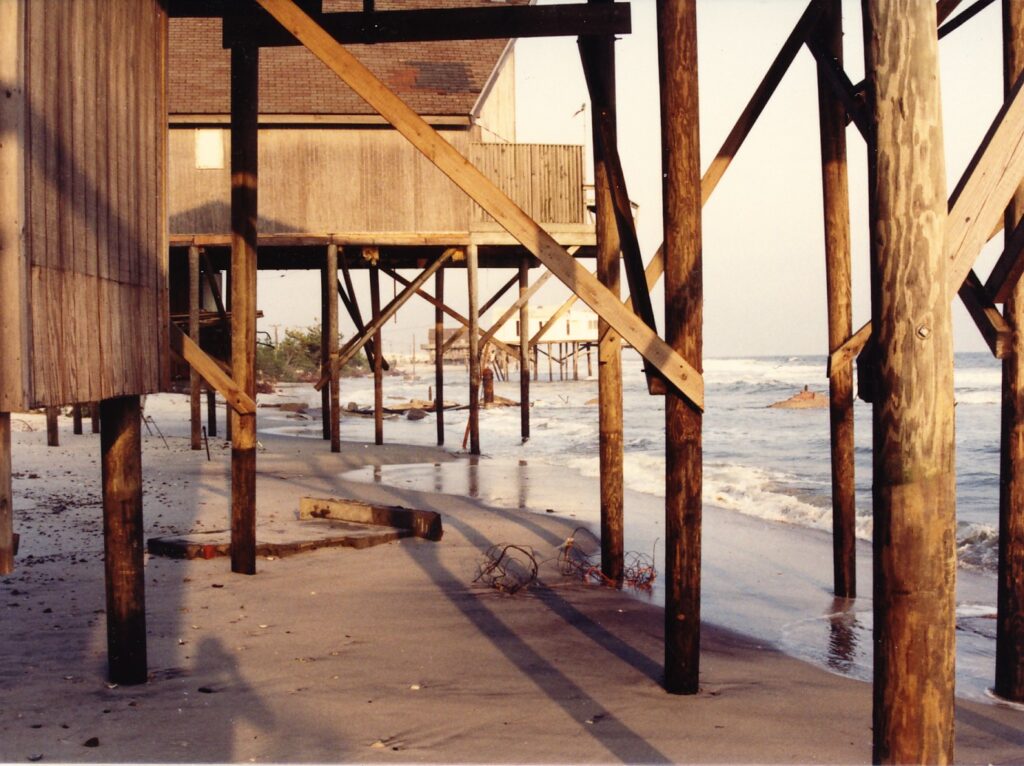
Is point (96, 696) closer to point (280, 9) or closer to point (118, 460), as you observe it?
point (118, 460)

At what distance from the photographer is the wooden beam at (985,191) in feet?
10.0

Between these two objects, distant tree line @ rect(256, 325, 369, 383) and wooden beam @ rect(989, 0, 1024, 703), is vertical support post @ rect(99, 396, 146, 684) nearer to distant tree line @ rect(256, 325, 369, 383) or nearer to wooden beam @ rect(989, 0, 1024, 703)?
wooden beam @ rect(989, 0, 1024, 703)

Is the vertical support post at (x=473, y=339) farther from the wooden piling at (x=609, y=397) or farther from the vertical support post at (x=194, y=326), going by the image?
the wooden piling at (x=609, y=397)

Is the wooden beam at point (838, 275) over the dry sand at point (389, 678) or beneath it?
over

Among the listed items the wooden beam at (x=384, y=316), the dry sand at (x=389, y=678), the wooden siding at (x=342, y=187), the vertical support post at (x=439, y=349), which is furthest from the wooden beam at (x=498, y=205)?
the vertical support post at (x=439, y=349)

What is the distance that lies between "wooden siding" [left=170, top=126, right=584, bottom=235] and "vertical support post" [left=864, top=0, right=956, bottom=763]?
15.8 meters

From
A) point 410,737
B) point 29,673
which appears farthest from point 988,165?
Result: point 29,673

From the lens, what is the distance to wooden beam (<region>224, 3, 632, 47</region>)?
20.9 feet

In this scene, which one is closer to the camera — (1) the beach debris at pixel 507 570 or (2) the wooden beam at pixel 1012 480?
(2) the wooden beam at pixel 1012 480

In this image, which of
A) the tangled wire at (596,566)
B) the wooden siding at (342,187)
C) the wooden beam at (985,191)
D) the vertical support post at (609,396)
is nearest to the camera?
the wooden beam at (985,191)

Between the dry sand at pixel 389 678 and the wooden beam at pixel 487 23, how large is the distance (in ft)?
11.9

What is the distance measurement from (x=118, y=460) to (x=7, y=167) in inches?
69.8

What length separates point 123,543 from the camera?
5047mm

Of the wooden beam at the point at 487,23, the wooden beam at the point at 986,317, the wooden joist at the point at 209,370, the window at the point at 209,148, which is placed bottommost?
the wooden joist at the point at 209,370
